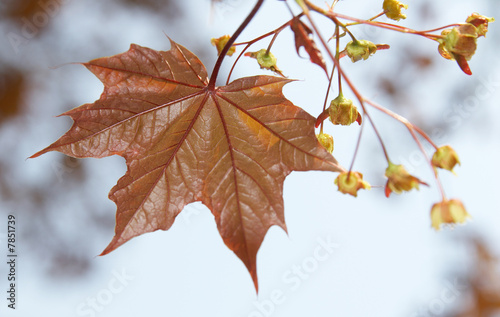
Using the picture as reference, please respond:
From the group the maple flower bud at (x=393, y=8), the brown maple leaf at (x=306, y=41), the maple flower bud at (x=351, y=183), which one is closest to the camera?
the brown maple leaf at (x=306, y=41)

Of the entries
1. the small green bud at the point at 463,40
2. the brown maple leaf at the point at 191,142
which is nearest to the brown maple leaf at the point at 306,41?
the brown maple leaf at the point at 191,142

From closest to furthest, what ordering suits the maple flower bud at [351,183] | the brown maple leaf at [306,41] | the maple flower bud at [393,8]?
the brown maple leaf at [306,41] → the maple flower bud at [351,183] → the maple flower bud at [393,8]

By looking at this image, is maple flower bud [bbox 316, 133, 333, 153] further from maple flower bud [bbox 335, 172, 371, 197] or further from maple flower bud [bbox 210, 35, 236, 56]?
maple flower bud [bbox 210, 35, 236, 56]

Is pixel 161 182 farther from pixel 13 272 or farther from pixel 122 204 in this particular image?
pixel 13 272

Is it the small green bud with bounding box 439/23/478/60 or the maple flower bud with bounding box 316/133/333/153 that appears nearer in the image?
the small green bud with bounding box 439/23/478/60

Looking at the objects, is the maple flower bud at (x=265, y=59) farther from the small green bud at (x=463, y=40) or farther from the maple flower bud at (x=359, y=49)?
the small green bud at (x=463, y=40)

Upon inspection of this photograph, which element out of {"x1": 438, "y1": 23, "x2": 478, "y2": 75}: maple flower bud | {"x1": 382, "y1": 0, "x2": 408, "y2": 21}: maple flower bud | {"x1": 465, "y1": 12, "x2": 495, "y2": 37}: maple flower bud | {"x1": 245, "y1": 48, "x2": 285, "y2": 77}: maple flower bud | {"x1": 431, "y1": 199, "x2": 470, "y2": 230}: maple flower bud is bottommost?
{"x1": 431, "y1": 199, "x2": 470, "y2": 230}: maple flower bud

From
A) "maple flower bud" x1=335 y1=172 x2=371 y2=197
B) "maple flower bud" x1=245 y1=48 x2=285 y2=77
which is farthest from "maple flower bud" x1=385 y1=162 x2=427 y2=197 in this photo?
"maple flower bud" x1=245 y1=48 x2=285 y2=77
